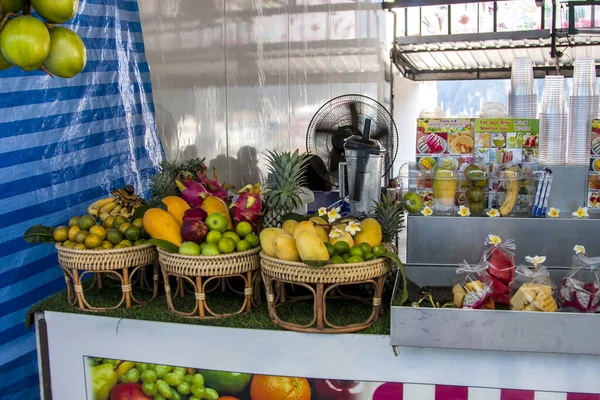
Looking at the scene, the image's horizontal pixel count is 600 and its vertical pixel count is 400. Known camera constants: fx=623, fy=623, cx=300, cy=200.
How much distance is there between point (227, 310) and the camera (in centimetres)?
247

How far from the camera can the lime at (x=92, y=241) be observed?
2.48 m

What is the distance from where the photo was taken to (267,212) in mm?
2662

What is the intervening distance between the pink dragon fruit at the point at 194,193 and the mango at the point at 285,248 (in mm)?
556

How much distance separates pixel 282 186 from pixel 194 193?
1.34 feet

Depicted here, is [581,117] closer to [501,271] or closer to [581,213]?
[581,213]

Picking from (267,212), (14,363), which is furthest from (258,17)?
(14,363)

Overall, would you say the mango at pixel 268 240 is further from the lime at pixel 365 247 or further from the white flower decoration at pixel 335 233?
the lime at pixel 365 247

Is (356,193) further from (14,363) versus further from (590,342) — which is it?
(14,363)

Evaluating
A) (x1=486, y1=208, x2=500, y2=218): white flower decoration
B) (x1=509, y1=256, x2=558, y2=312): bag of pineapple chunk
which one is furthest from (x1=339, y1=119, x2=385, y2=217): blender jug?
(x1=509, y1=256, x2=558, y2=312): bag of pineapple chunk

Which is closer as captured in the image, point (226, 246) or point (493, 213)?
point (226, 246)

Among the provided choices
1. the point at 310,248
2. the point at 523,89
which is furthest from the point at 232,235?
the point at 523,89

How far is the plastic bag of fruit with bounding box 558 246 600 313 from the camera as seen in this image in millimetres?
2098

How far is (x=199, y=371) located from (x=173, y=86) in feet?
7.33

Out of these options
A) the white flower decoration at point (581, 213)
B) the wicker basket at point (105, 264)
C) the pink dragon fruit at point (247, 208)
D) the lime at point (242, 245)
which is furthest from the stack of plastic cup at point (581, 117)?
the wicker basket at point (105, 264)
